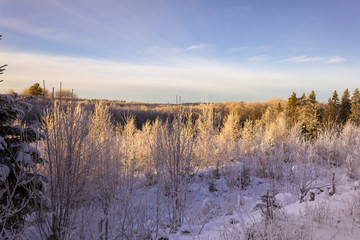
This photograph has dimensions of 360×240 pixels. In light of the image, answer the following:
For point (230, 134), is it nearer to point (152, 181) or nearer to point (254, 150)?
point (254, 150)

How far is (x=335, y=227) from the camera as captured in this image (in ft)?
14.0

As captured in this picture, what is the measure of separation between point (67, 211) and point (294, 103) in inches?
1183

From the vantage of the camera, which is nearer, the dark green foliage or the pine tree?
the dark green foliage

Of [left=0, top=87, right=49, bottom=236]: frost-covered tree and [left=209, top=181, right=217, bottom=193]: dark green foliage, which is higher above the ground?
[left=0, top=87, right=49, bottom=236]: frost-covered tree

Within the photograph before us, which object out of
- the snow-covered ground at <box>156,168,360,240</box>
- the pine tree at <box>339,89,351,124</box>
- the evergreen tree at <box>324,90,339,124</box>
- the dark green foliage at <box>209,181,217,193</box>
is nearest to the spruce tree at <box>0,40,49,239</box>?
the snow-covered ground at <box>156,168,360,240</box>

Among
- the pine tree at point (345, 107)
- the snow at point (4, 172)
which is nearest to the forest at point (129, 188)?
the snow at point (4, 172)

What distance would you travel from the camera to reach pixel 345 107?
93.1ft

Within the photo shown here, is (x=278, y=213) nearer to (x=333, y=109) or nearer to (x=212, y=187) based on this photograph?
(x=212, y=187)

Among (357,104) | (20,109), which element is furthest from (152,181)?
(357,104)

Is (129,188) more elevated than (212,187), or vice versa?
(129,188)

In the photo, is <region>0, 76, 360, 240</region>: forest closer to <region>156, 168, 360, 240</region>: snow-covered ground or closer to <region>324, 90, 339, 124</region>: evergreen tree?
<region>156, 168, 360, 240</region>: snow-covered ground

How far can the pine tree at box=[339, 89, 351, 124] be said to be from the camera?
2742 centimetres

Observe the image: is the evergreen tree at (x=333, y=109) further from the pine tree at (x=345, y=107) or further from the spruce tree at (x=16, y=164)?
the spruce tree at (x=16, y=164)

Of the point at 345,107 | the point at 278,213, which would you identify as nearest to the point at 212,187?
the point at 278,213
